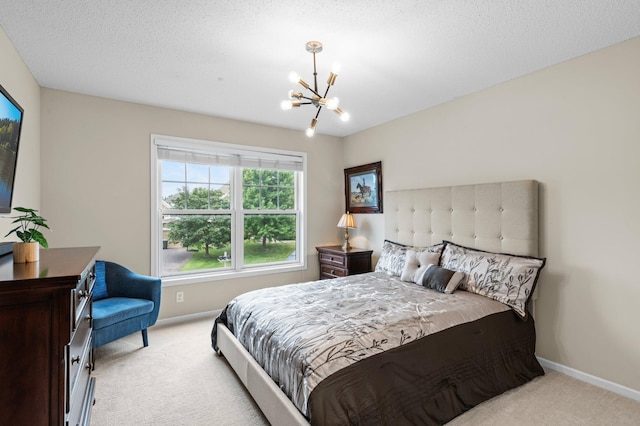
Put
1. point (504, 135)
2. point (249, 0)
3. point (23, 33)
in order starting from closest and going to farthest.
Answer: point (249, 0) → point (23, 33) → point (504, 135)

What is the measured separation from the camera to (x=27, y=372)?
3.77 feet

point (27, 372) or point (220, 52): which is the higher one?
point (220, 52)

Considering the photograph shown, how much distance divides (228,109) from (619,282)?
398cm

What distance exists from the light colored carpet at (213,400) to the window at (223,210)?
1225mm

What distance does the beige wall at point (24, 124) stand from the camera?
214cm

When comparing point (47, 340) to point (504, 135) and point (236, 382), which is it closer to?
point (236, 382)

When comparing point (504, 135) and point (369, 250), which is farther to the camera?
point (369, 250)

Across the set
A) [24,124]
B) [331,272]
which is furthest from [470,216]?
[24,124]

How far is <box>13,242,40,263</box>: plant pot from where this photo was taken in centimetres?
140

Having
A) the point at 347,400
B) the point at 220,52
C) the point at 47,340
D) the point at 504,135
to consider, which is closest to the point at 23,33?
the point at 220,52

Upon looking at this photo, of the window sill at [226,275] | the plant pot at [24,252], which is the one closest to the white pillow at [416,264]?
the window sill at [226,275]

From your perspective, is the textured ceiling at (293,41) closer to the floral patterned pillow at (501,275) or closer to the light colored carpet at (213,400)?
the floral patterned pillow at (501,275)

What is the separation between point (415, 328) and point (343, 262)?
2.21 metres

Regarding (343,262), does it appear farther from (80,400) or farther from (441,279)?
(80,400)
